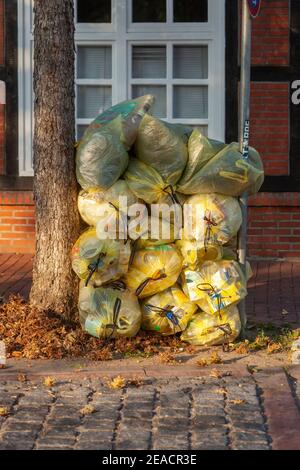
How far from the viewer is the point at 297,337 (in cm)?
658

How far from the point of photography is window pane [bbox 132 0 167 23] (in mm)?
9969

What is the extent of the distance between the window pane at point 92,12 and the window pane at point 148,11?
0.32 metres

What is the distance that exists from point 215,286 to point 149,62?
15.3 feet

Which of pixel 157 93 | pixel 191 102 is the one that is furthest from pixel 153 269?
pixel 157 93

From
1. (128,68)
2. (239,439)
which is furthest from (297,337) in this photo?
(128,68)

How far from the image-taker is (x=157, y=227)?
20.1 feet

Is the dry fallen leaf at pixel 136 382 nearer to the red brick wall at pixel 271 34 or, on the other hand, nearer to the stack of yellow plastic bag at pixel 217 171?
the stack of yellow plastic bag at pixel 217 171

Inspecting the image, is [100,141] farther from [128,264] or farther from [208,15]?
[208,15]

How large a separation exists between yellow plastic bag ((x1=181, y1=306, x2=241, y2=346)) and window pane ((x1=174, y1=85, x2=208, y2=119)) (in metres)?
4.30

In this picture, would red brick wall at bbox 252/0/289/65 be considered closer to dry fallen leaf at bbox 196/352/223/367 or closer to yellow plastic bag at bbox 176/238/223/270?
yellow plastic bag at bbox 176/238/223/270

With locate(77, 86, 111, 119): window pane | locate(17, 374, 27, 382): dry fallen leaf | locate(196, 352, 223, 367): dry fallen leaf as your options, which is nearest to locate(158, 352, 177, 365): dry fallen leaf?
locate(196, 352, 223, 367): dry fallen leaf

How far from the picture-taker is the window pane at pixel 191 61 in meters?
10.0

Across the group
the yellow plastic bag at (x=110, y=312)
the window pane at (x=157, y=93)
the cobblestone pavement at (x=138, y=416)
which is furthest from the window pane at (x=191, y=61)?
the cobblestone pavement at (x=138, y=416)

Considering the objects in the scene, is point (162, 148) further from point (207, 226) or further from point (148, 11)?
point (148, 11)
